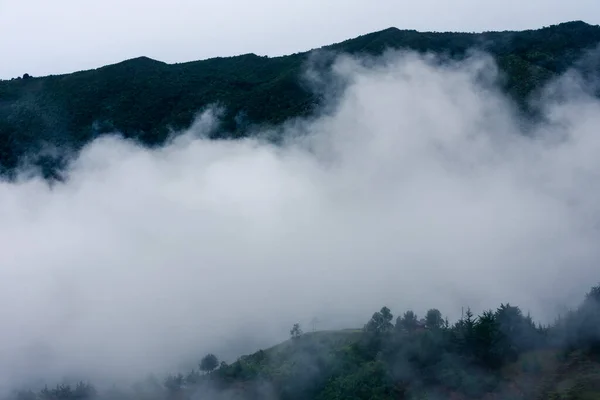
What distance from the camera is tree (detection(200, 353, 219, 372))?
65.0 feet

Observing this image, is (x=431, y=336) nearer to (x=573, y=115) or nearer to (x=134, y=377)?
(x=134, y=377)

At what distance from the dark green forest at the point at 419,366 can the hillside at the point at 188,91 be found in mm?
18532

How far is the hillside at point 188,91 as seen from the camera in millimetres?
36156

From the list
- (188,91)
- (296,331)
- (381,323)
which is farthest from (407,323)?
(188,91)

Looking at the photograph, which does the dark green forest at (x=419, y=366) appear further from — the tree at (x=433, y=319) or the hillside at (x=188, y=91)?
the hillside at (x=188, y=91)

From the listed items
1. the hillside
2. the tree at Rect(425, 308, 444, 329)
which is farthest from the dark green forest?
the hillside

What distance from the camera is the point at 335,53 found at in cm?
4166

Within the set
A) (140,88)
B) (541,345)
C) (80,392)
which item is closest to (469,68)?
(140,88)

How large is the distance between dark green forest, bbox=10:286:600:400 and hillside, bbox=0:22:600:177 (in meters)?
18.5

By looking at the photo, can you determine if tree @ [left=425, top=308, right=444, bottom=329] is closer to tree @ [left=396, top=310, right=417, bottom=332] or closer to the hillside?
tree @ [left=396, top=310, right=417, bottom=332]

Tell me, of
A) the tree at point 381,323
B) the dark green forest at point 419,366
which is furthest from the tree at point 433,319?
the tree at point 381,323

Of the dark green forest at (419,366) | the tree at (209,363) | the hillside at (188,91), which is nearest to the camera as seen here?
the dark green forest at (419,366)

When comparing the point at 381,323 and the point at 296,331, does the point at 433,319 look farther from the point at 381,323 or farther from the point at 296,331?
the point at 296,331

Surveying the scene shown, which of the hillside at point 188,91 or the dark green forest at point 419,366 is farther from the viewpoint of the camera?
the hillside at point 188,91
